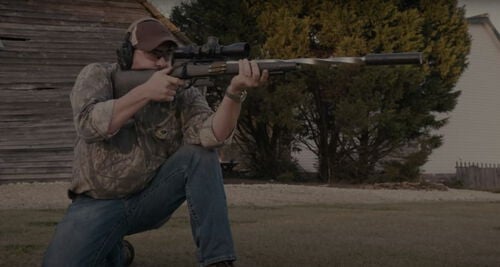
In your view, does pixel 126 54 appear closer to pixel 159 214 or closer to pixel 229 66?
pixel 229 66

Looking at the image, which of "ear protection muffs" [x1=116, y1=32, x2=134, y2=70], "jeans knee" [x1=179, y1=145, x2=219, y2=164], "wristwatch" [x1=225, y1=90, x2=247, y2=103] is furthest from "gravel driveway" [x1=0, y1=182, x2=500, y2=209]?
"wristwatch" [x1=225, y1=90, x2=247, y2=103]

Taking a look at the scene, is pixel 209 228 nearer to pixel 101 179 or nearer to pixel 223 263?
pixel 223 263

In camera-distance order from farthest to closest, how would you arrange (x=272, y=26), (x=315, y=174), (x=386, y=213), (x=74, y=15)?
(x=315, y=174) < (x=272, y=26) < (x=74, y=15) < (x=386, y=213)

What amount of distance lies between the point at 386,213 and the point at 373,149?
9507 mm

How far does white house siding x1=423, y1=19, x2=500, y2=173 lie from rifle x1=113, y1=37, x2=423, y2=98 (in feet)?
81.7

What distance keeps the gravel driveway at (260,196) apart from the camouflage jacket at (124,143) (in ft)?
23.7

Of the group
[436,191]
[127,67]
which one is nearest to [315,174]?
[436,191]

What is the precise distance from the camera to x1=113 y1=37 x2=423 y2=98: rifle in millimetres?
3137

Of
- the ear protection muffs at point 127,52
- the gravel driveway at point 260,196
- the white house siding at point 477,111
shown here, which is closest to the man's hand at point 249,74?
the ear protection muffs at point 127,52

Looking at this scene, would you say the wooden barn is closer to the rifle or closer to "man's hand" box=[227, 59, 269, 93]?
the rifle

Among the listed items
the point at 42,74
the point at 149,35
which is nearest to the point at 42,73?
the point at 42,74

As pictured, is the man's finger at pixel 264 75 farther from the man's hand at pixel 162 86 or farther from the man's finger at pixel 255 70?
the man's hand at pixel 162 86

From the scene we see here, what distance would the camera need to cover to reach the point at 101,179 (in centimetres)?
362

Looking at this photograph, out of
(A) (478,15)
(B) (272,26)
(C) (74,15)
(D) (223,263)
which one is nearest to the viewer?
(D) (223,263)
